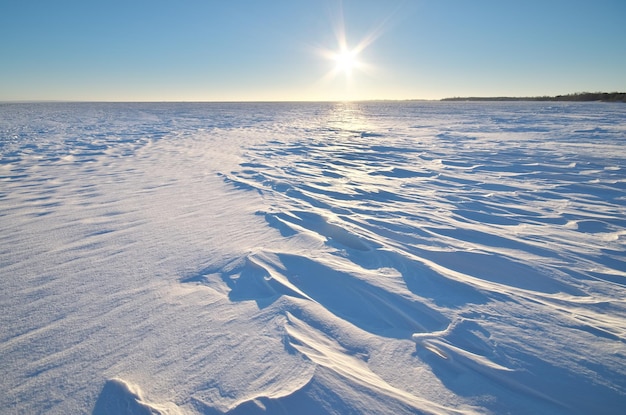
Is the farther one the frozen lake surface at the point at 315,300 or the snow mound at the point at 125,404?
the frozen lake surface at the point at 315,300

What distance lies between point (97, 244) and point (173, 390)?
2086 millimetres

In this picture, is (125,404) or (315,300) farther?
(315,300)

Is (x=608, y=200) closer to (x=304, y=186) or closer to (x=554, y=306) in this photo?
(x=554, y=306)

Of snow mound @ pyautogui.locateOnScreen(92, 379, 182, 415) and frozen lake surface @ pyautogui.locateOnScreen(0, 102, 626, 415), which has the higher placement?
frozen lake surface @ pyautogui.locateOnScreen(0, 102, 626, 415)

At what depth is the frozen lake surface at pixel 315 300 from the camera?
1.44 m

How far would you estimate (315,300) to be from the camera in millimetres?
2111

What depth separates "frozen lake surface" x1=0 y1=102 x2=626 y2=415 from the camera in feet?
4.71

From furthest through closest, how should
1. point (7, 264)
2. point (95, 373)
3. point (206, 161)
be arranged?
1. point (206, 161)
2. point (7, 264)
3. point (95, 373)

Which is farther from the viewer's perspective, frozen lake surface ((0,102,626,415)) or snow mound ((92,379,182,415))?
frozen lake surface ((0,102,626,415))

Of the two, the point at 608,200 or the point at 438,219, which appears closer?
the point at 438,219

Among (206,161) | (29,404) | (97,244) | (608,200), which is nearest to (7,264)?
(97,244)

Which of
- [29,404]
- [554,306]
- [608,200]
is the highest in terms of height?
[608,200]

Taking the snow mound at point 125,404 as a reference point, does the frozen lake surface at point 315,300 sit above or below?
above

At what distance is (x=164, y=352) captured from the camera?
5.42 ft
